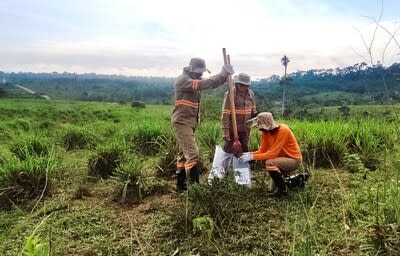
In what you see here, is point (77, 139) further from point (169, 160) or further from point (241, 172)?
point (241, 172)

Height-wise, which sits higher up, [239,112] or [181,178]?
[239,112]

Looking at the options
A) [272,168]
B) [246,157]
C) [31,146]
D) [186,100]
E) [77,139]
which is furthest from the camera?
[77,139]

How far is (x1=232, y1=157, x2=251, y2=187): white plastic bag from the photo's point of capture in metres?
5.09

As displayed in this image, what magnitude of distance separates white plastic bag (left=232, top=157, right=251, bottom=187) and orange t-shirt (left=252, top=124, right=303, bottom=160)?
0.24 meters

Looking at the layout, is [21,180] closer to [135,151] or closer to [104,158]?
[104,158]

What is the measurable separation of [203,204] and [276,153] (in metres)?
1.17

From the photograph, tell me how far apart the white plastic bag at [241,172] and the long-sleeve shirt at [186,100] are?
0.78 meters

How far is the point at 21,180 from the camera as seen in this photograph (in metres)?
5.73

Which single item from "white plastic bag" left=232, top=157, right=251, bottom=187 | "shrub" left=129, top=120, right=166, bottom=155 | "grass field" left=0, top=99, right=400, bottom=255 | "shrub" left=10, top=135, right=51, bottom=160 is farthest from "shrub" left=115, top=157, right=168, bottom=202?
"shrub" left=129, top=120, right=166, bottom=155

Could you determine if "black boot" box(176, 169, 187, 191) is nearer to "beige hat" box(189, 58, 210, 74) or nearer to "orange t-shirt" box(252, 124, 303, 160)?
"orange t-shirt" box(252, 124, 303, 160)

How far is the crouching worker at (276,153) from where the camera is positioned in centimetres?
492

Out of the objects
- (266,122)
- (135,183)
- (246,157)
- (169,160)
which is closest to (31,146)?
(169,160)

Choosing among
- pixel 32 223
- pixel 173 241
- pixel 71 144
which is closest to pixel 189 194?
pixel 173 241

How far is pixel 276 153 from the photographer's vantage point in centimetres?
Answer: 498
